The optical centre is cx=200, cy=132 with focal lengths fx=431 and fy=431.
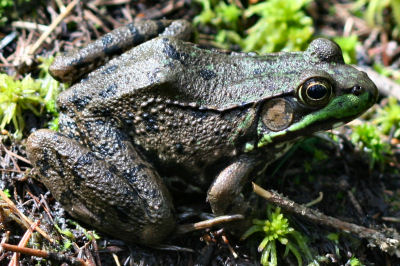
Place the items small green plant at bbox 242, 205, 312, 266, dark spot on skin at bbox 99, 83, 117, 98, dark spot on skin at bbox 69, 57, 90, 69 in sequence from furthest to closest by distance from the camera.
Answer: dark spot on skin at bbox 69, 57, 90, 69, small green plant at bbox 242, 205, 312, 266, dark spot on skin at bbox 99, 83, 117, 98

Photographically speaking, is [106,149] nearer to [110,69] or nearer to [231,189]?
[110,69]

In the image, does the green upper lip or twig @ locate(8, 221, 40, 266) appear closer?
twig @ locate(8, 221, 40, 266)

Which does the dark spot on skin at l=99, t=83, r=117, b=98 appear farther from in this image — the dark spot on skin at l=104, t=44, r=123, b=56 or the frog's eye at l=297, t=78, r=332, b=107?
the frog's eye at l=297, t=78, r=332, b=107

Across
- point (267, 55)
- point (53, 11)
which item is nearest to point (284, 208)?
point (267, 55)

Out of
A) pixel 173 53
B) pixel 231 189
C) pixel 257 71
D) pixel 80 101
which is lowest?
pixel 231 189

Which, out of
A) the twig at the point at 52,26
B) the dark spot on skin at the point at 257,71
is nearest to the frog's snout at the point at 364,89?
the dark spot on skin at the point at 257,71

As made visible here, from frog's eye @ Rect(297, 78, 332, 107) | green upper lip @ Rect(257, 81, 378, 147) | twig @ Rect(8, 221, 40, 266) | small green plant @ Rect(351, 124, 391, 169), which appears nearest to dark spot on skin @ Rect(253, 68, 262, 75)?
frog's eye @ Rect(297, 78, 332, 107)

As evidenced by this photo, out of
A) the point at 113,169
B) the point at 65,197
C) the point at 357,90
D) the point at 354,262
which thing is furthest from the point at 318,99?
the point at 65,197
